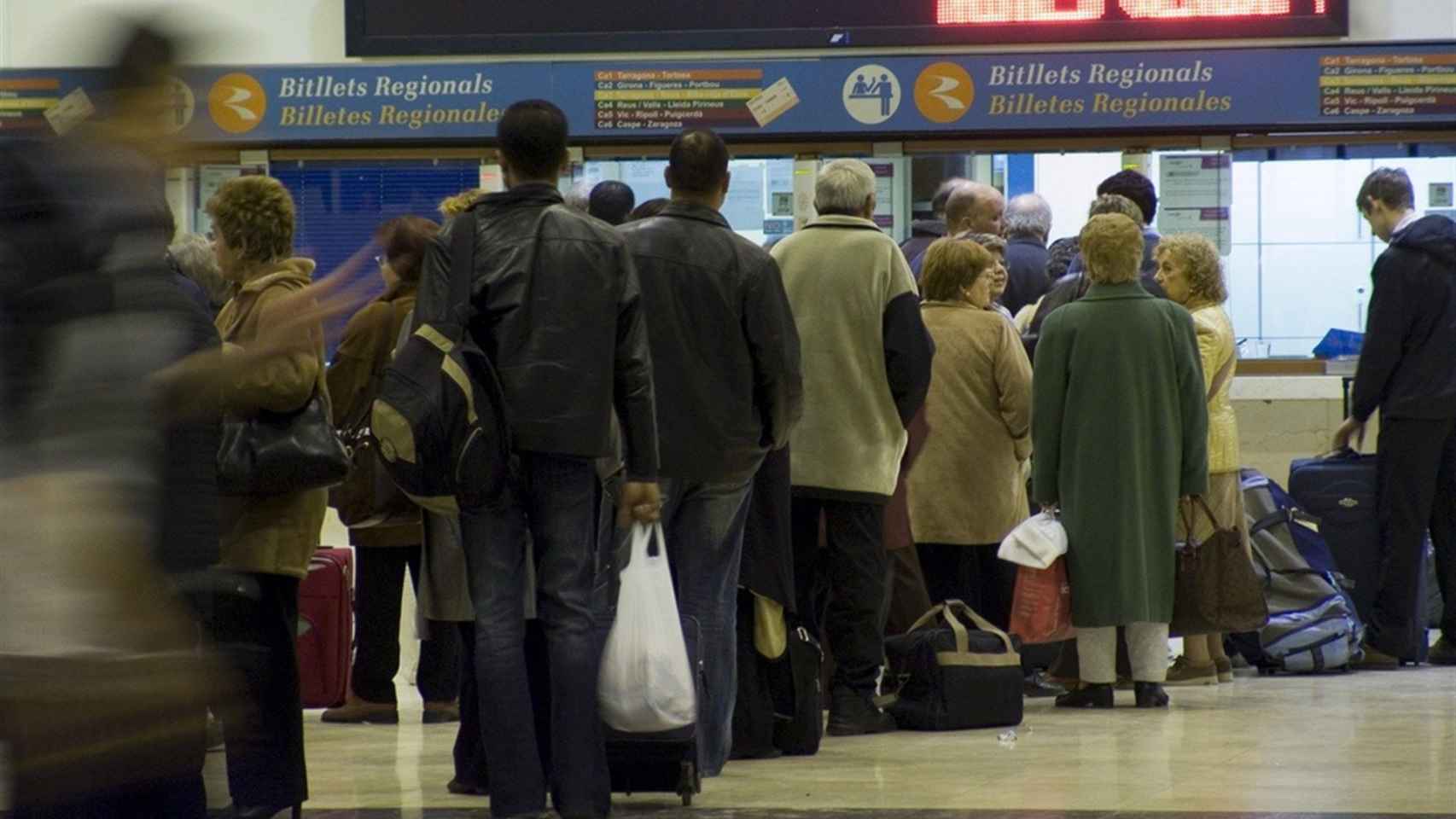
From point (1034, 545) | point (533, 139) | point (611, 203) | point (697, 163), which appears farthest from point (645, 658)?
point (611, 203)

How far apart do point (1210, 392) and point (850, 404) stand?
82.8 inches

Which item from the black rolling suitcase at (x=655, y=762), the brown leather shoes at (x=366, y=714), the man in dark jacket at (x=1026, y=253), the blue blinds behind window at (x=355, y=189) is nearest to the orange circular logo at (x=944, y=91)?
the man in dark jacket at (x=1026, y=253)

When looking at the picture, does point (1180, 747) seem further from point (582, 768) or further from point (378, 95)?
point (378, 95)

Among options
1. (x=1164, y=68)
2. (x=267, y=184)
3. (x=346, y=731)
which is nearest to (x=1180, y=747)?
(x=346, y=731)

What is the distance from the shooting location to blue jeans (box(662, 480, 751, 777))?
6312 mm

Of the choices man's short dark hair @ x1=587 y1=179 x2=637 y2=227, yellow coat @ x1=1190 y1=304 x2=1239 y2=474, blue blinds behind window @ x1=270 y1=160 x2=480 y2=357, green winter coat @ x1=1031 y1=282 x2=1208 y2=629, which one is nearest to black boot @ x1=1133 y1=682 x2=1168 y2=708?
green winter coat @ x1=1031 y1=282 x2=1208 y2=629

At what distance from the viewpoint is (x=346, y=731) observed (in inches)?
306

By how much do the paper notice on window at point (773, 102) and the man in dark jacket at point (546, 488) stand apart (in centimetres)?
652

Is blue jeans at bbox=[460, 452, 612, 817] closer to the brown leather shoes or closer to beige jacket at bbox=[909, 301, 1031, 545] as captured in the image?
the brown leather shoes

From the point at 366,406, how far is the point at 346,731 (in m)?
1.07

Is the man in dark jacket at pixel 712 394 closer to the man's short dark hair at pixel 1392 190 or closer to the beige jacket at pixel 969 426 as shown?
the beige jacket at pixel 969 426

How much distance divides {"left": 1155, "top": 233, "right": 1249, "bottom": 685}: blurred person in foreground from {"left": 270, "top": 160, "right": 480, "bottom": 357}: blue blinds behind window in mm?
4705

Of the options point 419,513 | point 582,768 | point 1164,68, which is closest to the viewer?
point 582,768

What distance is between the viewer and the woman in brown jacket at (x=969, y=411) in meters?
8.34
